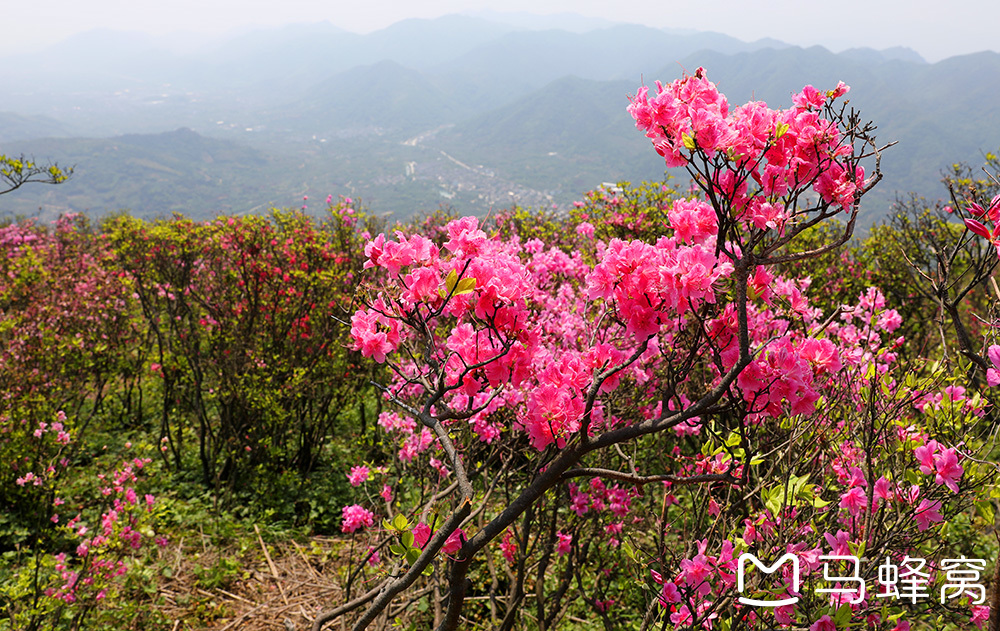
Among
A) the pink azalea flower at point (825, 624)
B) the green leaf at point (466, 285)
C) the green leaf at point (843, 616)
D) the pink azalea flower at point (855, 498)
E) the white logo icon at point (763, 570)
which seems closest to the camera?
the green leaf at point (466, 285)

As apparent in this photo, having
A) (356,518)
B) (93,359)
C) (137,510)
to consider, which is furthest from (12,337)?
(356,518)

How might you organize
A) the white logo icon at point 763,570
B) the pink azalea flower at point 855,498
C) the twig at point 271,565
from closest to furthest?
the white logo icon at point 763,570 → the pink azalea flower at point 855,498 → the twig at point 271,565

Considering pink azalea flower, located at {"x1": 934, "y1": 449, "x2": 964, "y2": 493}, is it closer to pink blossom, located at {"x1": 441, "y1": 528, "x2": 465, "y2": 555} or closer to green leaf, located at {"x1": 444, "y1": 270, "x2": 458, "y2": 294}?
pink blossom, located at {"x1": 441, "y1": 528, "x2": 465, "y2": 555}

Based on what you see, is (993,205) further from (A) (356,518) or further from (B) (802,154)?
(A) (356,518)

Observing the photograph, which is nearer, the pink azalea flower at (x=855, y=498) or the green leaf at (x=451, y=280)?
the green leaf at (x=451, y=280)

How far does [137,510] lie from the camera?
5.35m

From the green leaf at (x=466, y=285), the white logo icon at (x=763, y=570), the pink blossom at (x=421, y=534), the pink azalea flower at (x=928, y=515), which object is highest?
the green leaf at (x=466, y=285)

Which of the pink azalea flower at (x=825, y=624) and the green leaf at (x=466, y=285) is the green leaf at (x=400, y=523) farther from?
the pink azalea flower at (x=825, y=624)

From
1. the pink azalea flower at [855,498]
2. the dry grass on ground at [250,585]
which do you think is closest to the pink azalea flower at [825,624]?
the pink azalea flower at [855,498]

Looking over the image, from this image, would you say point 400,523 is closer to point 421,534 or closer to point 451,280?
point 421,534

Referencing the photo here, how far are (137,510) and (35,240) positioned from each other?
15.5m

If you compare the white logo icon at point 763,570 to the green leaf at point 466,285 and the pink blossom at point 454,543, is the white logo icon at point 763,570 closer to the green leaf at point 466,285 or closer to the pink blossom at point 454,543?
the pink blossom at point 454,543

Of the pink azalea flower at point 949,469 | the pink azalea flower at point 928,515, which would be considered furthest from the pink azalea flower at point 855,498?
the pink azalea flower at point 949,469

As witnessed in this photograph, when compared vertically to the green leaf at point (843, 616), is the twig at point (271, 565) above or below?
below
